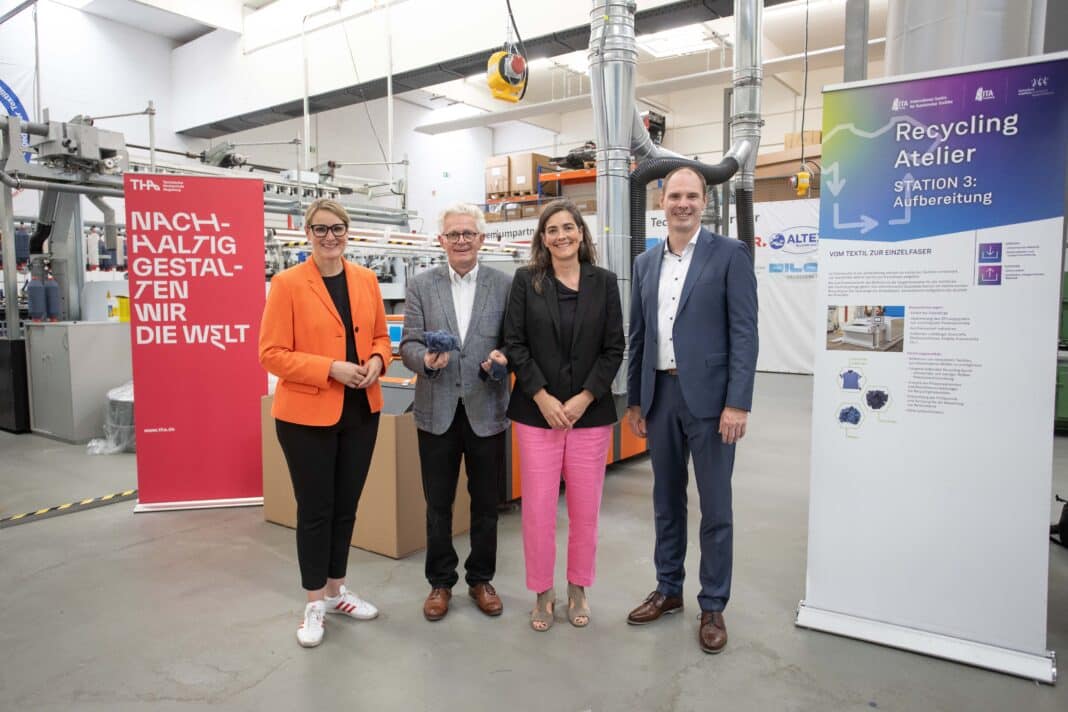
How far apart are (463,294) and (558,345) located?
41cm

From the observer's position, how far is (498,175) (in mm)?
11102

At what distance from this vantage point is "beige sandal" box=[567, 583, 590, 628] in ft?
8.05

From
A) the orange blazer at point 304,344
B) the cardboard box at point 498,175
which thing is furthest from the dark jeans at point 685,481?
the cardboard box at point 498,175

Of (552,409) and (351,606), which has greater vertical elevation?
(552,409)

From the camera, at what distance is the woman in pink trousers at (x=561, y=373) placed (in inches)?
90.0

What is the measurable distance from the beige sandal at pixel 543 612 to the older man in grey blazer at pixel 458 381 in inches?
6.7

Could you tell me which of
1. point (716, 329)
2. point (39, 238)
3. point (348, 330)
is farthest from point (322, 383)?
point (39, 238)

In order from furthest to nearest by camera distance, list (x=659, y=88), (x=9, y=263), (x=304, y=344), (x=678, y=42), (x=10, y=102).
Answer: (x=678, y=42) < (x=659, y=88) < (x=10, y=102) < (x=9, y=263) < (x=304, y=344)

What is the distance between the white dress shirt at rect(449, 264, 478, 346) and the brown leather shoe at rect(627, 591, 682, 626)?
1.21 meters

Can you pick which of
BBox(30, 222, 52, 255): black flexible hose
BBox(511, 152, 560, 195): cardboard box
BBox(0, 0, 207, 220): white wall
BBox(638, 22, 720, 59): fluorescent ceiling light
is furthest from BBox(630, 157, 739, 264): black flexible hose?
BBox(0, 0, 207, 220): white wall

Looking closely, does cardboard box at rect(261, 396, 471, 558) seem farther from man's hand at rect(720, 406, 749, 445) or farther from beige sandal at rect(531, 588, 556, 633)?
man's hand at rect(720, 406, 749, 445)

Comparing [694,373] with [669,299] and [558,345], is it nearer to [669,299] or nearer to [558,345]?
[669,299]

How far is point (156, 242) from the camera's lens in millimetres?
3736

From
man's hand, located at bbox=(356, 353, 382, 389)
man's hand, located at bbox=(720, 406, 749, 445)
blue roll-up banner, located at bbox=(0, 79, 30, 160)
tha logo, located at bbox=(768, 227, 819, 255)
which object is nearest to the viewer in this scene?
man's hand, located at bbox=(720, 406, 749, 445)
